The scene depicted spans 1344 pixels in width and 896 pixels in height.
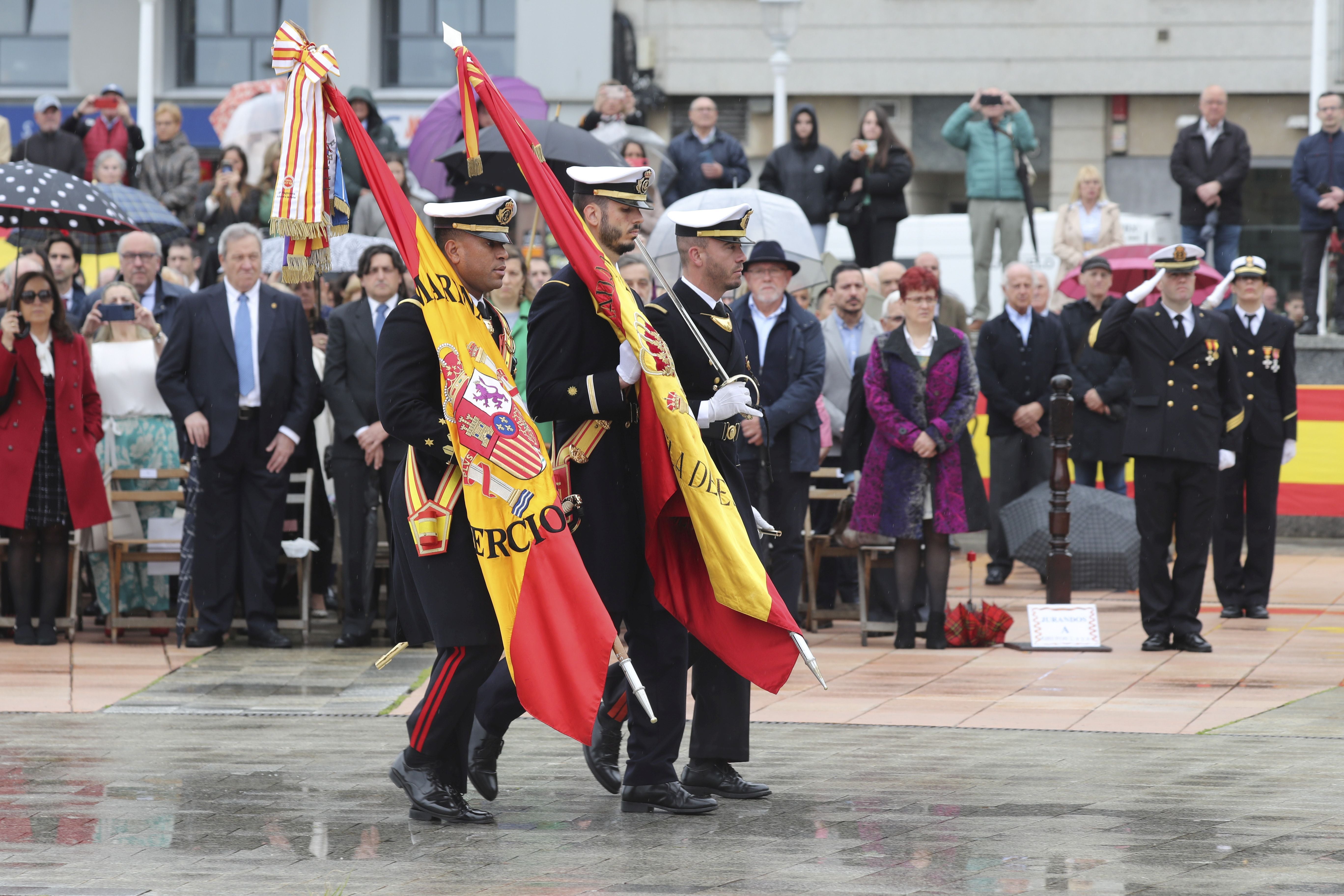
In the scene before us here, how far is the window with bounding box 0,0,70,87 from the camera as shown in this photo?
28.3 meters

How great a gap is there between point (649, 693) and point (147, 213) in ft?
32.7

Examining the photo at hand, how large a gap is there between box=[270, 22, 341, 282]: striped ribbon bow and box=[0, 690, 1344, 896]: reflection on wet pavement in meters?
1.93

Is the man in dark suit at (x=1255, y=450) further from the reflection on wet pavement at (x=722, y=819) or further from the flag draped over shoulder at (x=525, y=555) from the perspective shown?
the flag draped over shoulder at (x=525, y=555)

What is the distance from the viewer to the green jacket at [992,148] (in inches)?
697

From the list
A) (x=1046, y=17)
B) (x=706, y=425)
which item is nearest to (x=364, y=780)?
(x=706, y=425)

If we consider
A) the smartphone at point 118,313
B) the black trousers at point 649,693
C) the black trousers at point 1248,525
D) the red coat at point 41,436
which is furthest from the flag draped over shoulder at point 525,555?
the black trousers at point 1248,525

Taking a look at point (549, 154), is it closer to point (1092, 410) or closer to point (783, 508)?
point (1092, 410)

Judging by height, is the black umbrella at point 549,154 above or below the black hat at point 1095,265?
above

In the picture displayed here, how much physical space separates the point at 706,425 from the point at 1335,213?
1140cm

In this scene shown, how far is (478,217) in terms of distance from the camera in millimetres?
6473

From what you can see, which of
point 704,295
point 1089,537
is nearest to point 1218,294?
point 1089,537

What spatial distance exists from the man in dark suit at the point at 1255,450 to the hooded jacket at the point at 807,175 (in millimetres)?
5496

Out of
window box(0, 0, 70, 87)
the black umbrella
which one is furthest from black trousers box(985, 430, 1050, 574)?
window box(0, 0, 70, 87)

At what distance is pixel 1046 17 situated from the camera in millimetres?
26578
